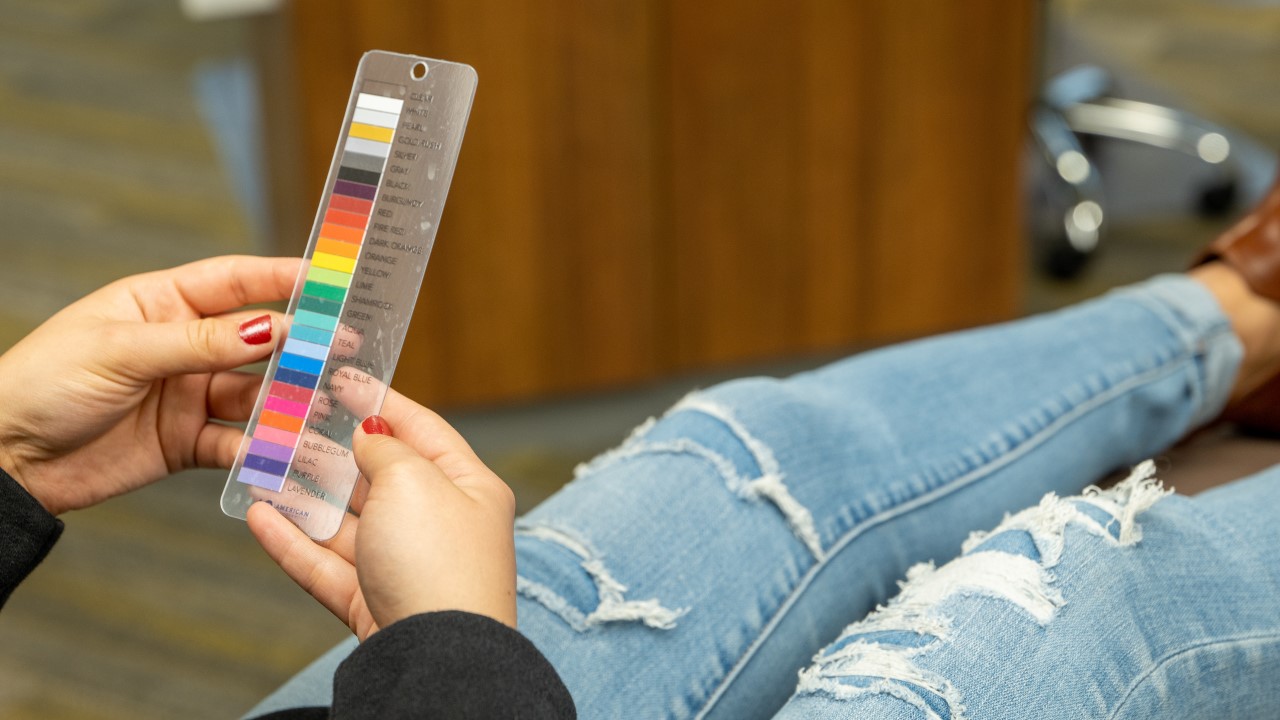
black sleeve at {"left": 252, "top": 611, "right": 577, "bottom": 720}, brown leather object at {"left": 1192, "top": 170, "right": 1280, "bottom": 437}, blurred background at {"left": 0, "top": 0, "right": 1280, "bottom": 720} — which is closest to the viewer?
black sleeve at {"left": 252, "top": 611, "right": 577, "bottom": 720}

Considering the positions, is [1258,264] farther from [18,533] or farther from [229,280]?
[18,533]

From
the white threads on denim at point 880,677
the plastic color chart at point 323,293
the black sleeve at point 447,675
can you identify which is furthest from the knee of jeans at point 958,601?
the plastic color chart at point 323,293

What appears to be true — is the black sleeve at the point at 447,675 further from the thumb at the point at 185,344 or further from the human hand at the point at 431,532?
the thumb at the point at 185,344

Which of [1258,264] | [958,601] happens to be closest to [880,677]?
[958,601]

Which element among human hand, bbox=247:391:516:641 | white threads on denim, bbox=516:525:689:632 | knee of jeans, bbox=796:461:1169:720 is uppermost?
human hand, bbox=247:391:516:641

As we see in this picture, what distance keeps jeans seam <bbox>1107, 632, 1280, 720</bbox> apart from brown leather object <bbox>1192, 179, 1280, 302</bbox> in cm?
36

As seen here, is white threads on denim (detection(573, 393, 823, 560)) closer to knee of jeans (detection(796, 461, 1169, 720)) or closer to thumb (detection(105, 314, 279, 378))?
knee of jeans (detection(796, 461, 1169, 720))

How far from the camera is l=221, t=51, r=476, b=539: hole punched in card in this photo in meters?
0.61

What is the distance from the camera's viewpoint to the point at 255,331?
0.61m

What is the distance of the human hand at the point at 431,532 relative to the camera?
478 millimetres

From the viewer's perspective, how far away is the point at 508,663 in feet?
1.51

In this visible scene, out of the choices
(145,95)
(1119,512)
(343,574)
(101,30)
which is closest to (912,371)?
(1119,512)

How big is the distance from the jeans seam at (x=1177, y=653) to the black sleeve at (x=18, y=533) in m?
0.50

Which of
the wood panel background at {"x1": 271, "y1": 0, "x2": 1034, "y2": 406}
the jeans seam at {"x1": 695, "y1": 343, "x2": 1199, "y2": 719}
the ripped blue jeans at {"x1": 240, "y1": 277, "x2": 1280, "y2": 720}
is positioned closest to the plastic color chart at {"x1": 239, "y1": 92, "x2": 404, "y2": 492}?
the ripped blue jeans at {"x1": 240, "y1": 277, "x2": 1280, "y2": 720}
